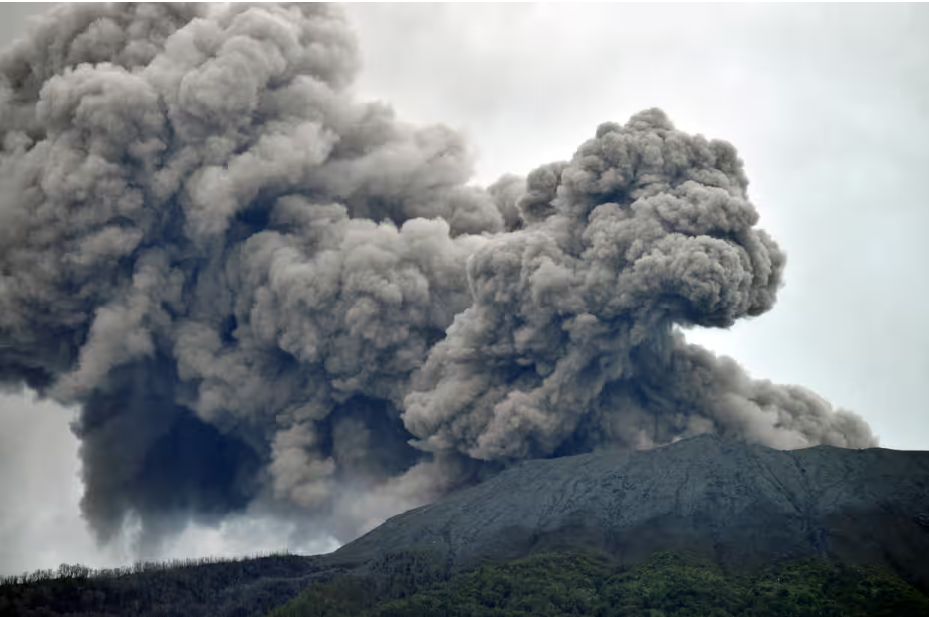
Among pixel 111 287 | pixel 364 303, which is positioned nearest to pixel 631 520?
pixel 364 303

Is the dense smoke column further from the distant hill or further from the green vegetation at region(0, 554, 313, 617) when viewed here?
the green vegetation at region(0, 554, 313, 617)

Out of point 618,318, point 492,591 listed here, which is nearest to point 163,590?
point 492,591

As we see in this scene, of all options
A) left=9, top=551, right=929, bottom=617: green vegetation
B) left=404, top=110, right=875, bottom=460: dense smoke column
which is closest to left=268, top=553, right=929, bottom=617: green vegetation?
left=9, top=551, right=929, bottom=617: green vegetation

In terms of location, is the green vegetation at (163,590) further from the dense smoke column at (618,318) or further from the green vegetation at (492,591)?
the dense smoke column at (618,318)

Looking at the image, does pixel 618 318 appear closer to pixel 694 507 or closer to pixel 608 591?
pixel 694 507

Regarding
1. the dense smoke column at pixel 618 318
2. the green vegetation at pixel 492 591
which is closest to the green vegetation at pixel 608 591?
the green vegetation at pixel 492 591

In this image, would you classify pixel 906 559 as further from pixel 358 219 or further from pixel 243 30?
pixel 243 30
